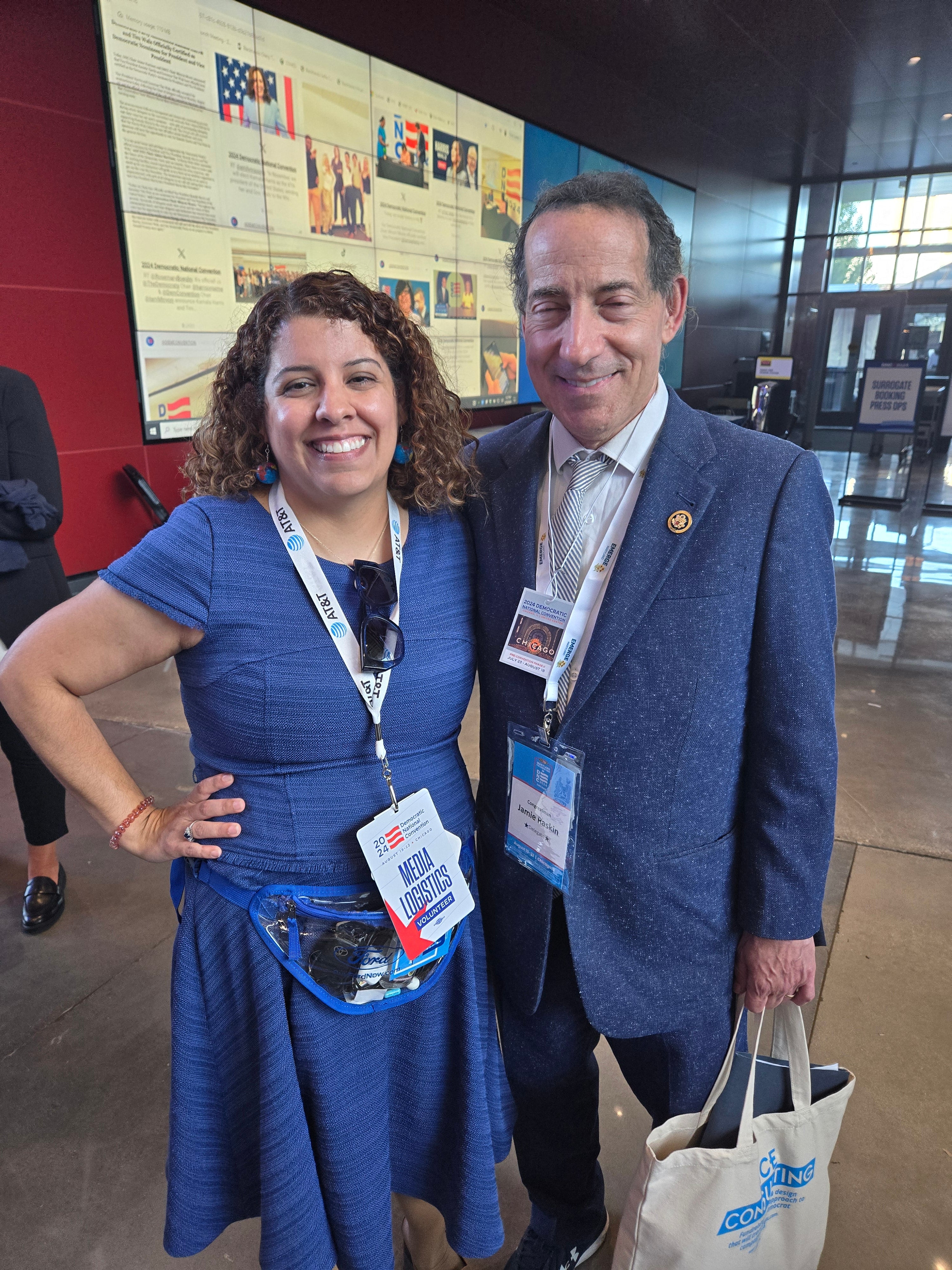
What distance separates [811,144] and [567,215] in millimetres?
15531

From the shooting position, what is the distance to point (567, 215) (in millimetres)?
1235

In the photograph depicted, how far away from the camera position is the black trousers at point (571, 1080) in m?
1.42

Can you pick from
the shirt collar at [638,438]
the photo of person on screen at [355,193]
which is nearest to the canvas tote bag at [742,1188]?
the shirt collar at [638,438]

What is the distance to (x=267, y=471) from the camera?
1331mm

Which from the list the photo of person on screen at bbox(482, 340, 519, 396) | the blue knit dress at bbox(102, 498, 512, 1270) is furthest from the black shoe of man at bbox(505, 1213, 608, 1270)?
the photo of person on screen at bbox(482, 340, 519, 396)

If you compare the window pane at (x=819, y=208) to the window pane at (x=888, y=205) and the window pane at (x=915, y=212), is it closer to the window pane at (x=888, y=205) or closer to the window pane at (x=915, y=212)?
the window pane at (x=888, y=205)

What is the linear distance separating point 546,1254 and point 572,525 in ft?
4.76

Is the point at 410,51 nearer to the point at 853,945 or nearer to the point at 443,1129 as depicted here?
the point at 853,945

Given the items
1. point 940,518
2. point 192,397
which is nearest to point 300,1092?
point 192,397

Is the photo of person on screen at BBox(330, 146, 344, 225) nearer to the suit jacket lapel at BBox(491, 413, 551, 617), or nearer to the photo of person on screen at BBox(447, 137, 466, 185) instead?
the photo of person on screen at BBox(447, 137, 466, 185)

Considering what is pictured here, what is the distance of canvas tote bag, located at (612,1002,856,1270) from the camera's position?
1262 mm

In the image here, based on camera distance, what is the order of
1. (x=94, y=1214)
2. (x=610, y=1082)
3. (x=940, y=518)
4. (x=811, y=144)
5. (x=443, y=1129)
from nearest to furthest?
(x=443, y=1129) → (x=94, y=1214) → (x=610, y=1082) → (x=940, y=518) → (x=811, y=144)

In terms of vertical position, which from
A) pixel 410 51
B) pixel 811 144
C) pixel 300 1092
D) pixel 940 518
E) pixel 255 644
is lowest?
pixel 940 518

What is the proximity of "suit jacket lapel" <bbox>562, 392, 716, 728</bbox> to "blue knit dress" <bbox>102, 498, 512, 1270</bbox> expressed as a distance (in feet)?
0.87
